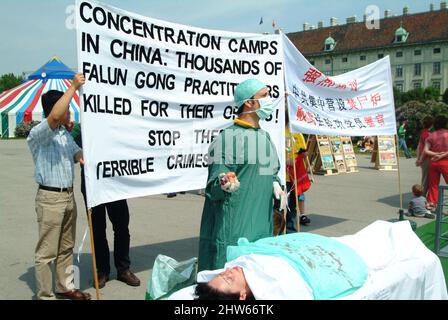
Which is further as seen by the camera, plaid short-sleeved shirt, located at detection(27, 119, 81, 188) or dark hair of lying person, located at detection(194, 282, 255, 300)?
plaid short-sleeved shirt, located at detection(27, 119, 81, 188)

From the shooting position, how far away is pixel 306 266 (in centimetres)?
239

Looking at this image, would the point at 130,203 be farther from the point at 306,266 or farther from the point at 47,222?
the point at 306,266

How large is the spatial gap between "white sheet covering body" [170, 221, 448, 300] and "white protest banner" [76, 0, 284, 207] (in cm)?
148

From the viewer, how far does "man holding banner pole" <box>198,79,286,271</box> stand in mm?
2889

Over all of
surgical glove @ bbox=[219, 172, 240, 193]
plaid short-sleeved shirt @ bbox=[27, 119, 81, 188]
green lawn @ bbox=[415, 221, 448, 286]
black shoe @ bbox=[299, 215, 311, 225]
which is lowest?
green lawn @ bbox=[415, 221, 448, 286]

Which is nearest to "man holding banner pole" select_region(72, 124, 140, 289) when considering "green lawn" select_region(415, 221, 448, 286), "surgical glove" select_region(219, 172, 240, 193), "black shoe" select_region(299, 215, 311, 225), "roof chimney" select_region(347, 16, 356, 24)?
"surgical glove" select_region(219, 172, 240, 193)

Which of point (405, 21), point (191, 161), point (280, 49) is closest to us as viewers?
point (191, 161)

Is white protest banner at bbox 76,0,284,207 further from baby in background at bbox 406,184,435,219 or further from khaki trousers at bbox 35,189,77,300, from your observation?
baby in background at bbox 406,184,435,219

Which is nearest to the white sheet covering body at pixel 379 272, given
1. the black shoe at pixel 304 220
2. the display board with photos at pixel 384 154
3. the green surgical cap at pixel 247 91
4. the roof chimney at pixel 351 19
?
the green surgical cap at pixel 247 91

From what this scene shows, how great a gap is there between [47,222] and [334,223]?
17.0ft

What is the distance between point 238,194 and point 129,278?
215 cm

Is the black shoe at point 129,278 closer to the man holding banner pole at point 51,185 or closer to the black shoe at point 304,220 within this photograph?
the man holding banner pole at point 51,185

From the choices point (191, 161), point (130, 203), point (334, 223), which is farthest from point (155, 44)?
point (130, 203)

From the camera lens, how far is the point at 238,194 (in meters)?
2.90
